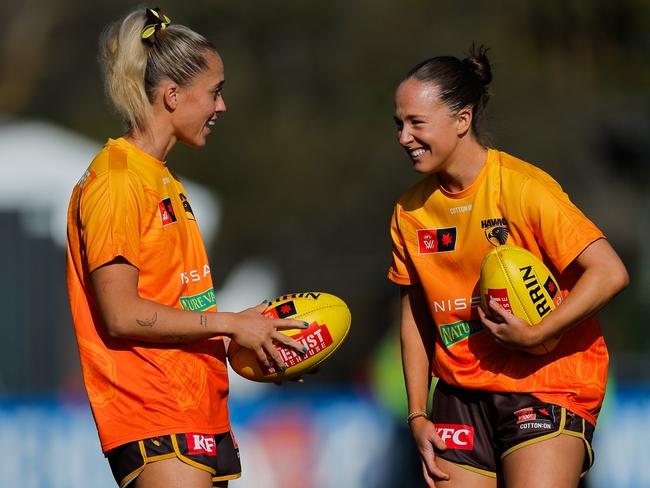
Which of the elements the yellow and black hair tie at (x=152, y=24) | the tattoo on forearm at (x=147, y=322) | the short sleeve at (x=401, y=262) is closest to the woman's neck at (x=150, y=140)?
the yellow and black hair tie at (x=152, y=24)

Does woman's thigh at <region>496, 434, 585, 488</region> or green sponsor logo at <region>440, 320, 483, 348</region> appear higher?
green sponsor logo at <region>440, 320, 483, 348</region>

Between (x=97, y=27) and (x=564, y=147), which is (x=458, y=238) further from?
(x=97, y=27)

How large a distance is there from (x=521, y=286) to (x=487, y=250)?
1.03 ft

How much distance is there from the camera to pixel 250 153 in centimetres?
2717

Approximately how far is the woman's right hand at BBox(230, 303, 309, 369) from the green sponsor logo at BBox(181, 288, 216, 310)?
0.23 m

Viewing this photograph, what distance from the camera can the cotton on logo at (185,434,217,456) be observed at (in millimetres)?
4449

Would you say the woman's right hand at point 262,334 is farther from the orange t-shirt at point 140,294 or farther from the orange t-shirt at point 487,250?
the orange t-shirt at point 487,250

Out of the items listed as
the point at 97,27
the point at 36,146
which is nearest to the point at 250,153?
the point at 97,27

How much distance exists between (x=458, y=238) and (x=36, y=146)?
332 inches

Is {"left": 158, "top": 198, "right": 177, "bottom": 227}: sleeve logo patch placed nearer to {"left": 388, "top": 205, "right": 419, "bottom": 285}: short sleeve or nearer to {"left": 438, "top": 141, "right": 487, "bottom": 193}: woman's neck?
{"left": 388, "top": 205, "right": 419, "bottom": 285}: short sleeve

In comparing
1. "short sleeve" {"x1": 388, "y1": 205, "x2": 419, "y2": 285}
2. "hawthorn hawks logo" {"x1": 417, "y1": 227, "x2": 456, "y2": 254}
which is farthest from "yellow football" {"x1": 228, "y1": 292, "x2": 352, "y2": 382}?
"hawthorn hawks logo" {"x1": 417, "y1": 227, "x2": 456, "y2": 254}

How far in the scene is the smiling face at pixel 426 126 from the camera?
15.8 ft

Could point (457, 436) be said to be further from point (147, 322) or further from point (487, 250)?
point (147, 322)

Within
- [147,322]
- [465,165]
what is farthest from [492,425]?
[147,322]
